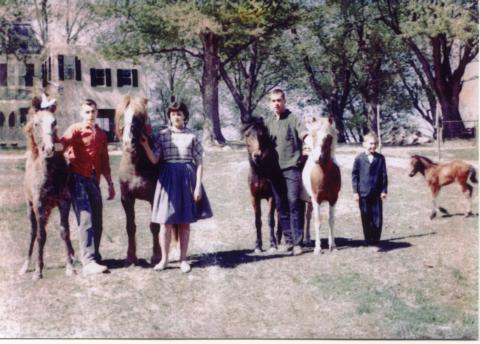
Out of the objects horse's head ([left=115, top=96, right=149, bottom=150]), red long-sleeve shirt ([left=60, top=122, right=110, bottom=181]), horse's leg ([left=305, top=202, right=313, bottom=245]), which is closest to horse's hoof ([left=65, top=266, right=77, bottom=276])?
red long-sleeve shirt ([left=60, top=122, right=110, bottom=181])

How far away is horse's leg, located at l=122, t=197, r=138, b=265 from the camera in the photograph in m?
3.74

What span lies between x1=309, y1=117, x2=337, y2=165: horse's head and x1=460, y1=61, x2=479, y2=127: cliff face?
1.24 meters

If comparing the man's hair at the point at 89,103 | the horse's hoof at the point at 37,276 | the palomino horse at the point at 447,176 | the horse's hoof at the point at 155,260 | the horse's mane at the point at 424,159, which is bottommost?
the horse's hoof at the point at 37,276

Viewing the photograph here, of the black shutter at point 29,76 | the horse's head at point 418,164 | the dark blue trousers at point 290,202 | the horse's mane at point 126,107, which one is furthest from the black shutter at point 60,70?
the horse's head at point 418,164

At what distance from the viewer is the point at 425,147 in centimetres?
462

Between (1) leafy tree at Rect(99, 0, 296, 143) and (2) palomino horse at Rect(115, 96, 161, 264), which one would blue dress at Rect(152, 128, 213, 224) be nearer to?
(2) palomino horse at Rect(115, 96, 161, 264)

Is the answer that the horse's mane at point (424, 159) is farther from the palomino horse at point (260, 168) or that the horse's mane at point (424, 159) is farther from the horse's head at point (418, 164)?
the palomino horse at point (260, 168)

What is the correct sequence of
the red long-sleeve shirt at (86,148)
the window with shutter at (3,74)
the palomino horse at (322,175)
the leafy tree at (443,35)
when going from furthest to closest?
the window with shutter at (3,74)
the leafy tree at (443,35)
the palomino horse at (322,175)
the red long-sleeve shirt at (86,148)

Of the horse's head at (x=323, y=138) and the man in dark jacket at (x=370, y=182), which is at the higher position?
the horse's head at (x=323, y=138)

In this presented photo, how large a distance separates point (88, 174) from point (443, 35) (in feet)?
9.88

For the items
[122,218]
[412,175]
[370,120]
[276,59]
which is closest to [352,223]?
[412,175]

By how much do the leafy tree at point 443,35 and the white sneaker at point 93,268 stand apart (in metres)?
3.01

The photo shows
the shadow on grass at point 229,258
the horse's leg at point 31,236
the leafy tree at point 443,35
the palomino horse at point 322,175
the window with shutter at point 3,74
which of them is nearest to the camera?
the horse's leg at point 31,236

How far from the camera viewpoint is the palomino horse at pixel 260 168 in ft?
12.7
